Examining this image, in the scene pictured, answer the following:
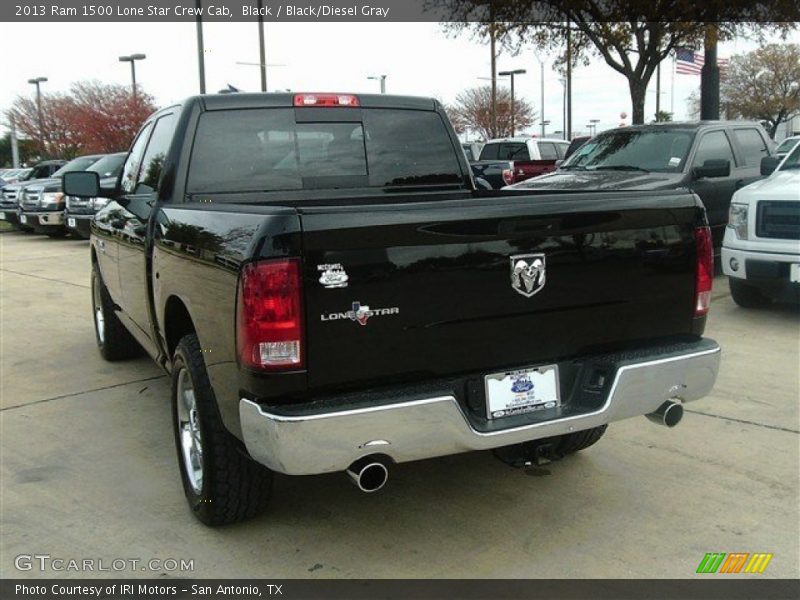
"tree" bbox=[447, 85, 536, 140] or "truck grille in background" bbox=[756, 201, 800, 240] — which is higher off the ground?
"tree" bbox=[447, 85, 536, 140]

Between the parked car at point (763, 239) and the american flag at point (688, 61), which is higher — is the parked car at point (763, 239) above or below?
below

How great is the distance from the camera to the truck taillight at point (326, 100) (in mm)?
4379

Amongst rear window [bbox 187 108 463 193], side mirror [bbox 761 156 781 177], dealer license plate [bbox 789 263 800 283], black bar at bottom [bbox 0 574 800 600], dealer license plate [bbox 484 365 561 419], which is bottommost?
black bar at bottom [bbox 0 574 800 600]

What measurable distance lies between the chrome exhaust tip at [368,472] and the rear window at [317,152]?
6.12 feet

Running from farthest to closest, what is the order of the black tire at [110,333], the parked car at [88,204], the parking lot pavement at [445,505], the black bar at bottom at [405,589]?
the parked car at [88,204] < the black tire at [110,333] < the parking lot pavement at [445,505] < the black bar at bottom at [405,589]

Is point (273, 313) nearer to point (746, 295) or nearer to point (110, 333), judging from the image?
point (110, 333)

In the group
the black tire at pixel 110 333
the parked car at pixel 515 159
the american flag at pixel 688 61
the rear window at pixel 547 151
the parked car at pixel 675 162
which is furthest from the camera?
the rear window at pixel 547 151

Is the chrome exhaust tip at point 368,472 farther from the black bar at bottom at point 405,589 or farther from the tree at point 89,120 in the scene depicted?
the tree at point 89,120

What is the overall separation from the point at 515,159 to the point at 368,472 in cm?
1478

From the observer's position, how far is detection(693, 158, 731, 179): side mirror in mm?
8719

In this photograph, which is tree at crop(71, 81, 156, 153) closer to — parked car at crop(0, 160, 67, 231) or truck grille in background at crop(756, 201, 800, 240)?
parked car at crop(0, 160, 67, 231)

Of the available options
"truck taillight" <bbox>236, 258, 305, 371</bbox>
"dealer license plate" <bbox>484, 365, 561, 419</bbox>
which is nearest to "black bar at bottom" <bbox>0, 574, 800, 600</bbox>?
"dealer license plate" <bbox>484, 365, 561, 419</bbox>

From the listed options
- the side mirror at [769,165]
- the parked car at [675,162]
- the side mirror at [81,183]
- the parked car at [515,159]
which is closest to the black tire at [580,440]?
the side mirror at [81,183]

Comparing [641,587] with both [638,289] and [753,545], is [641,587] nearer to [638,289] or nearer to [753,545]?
[753,545]
